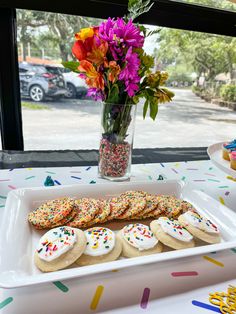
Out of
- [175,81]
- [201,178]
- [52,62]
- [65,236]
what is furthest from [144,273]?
[175,81]

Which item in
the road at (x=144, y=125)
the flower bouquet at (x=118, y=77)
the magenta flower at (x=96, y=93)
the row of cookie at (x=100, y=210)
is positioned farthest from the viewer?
the road at (x=144, y=125)

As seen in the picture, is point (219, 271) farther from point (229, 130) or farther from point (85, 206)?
point (229, 130)

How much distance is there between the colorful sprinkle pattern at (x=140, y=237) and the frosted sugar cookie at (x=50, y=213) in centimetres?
17

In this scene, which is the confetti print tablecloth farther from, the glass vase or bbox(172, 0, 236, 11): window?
bbox(172, 0, 236, 11): window

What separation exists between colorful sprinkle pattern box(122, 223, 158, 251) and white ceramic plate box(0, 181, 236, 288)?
0.11 ft

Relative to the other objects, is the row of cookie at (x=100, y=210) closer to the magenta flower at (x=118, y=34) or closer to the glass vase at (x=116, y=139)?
the glass vase at (x=116, y=139)

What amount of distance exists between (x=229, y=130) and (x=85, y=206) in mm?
2150

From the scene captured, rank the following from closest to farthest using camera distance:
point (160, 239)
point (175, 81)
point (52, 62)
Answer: point (160, 239), point (52, 62), point (175, 81)

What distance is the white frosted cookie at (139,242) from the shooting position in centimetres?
57

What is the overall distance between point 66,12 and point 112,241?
1.31m

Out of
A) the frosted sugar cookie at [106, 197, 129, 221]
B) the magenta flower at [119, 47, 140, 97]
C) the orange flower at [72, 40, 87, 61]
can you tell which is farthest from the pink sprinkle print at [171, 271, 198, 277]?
Result: the orange flower at [72, 40, 87, 61]

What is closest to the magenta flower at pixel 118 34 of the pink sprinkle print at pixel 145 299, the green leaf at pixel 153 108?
the green leaf at pixel 153 108

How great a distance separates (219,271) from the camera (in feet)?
1.90

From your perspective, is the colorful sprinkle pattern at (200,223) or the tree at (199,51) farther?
the tree at (199,51)
